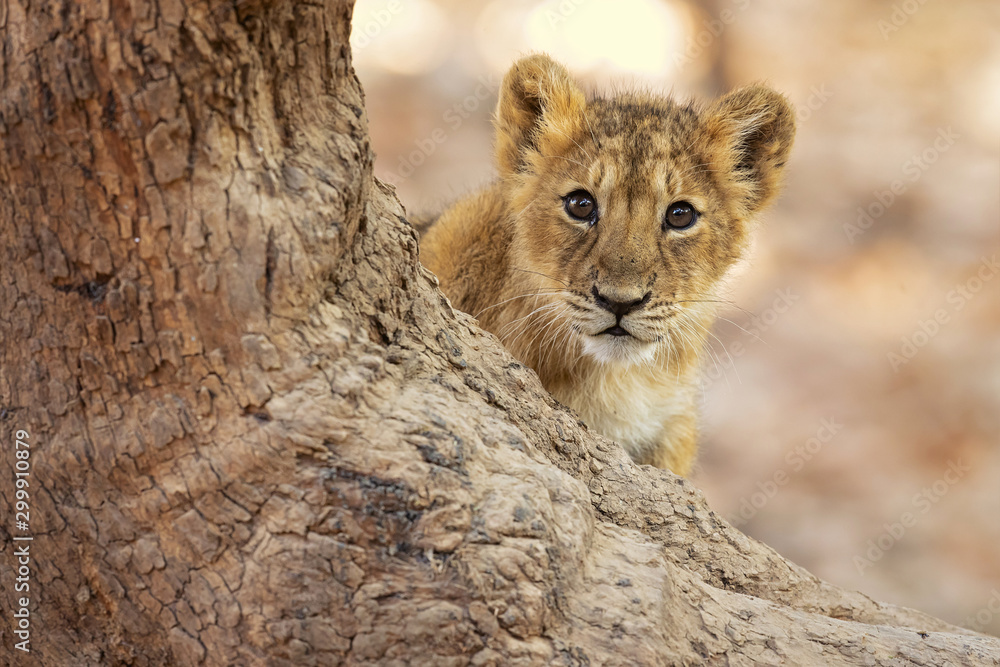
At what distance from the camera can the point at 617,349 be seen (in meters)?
3.47

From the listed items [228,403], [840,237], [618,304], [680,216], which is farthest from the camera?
[840,237]

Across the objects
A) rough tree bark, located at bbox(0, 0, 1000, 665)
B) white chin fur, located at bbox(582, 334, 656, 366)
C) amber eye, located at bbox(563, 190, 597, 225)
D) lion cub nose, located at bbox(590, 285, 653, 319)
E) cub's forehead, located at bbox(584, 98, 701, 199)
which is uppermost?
cub's forehead, located at bbox(584, 98, 701, 199)

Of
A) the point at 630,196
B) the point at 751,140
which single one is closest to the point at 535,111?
the point at 630,196

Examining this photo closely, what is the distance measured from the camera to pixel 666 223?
3662mm

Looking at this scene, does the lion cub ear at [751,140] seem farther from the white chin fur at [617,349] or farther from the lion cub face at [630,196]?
the white chin fur at [617,349]

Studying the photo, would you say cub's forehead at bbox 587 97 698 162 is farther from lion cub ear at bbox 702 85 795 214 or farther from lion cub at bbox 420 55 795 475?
lion cub ear at bbox 702 85 795 214

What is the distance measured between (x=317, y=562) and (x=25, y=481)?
74 cm

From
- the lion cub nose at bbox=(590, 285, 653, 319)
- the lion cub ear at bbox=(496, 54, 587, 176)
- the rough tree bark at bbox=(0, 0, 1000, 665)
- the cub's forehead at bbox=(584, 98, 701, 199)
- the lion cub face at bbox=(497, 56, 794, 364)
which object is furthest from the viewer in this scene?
the lion cub ear at bbox=(496, 54, 587, 176)

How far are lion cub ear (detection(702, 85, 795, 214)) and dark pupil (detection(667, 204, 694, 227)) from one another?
1.03 ft

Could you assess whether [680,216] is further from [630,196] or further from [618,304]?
[618,304]

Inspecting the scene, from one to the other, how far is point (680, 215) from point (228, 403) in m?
2.42

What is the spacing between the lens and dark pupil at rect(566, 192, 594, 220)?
12.1 feet

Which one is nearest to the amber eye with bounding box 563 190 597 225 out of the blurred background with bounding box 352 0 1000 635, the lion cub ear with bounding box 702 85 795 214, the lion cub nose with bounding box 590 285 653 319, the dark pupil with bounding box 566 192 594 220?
the dark pupil with bounding box 566 192 594 220

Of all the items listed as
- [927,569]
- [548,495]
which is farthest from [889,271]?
[548,495]
